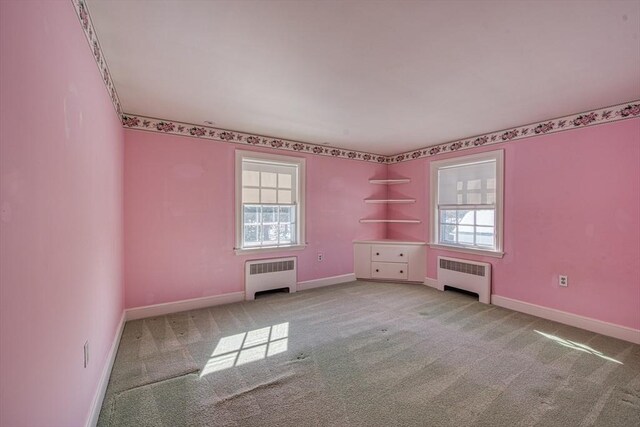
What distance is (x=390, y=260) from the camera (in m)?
4.86

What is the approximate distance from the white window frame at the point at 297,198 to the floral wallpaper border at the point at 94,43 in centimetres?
159

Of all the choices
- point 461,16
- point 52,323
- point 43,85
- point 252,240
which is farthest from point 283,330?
point 461,16

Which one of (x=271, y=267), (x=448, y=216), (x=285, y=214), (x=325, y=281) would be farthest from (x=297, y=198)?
(x=448, y=216)

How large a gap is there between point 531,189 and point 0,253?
443 cm

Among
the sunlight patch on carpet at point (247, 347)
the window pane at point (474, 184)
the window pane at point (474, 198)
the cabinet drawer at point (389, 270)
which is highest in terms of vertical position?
the window pane at point (474, 184)

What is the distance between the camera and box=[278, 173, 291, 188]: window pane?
426 cm

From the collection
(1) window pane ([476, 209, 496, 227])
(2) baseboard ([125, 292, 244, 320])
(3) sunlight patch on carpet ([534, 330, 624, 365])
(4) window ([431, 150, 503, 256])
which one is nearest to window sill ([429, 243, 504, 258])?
(4) window ([431, 150, 503, 256])

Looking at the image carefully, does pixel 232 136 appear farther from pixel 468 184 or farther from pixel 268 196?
pixel 468 184

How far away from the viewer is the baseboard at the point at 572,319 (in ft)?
9.03

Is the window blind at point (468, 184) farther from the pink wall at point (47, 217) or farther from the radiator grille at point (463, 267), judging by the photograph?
the pink wall at point (47, 217)

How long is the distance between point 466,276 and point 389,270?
1.24 meters

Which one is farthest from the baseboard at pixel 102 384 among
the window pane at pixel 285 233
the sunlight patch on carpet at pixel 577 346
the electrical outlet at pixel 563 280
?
the electrical outlet at pixel 563 280

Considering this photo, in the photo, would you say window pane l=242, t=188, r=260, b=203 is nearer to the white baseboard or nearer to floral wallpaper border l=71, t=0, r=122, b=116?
floral wallpaper border l=71, t=0, r=122, b=116

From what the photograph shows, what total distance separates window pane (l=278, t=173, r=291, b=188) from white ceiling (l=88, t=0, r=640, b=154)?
1154 mm
